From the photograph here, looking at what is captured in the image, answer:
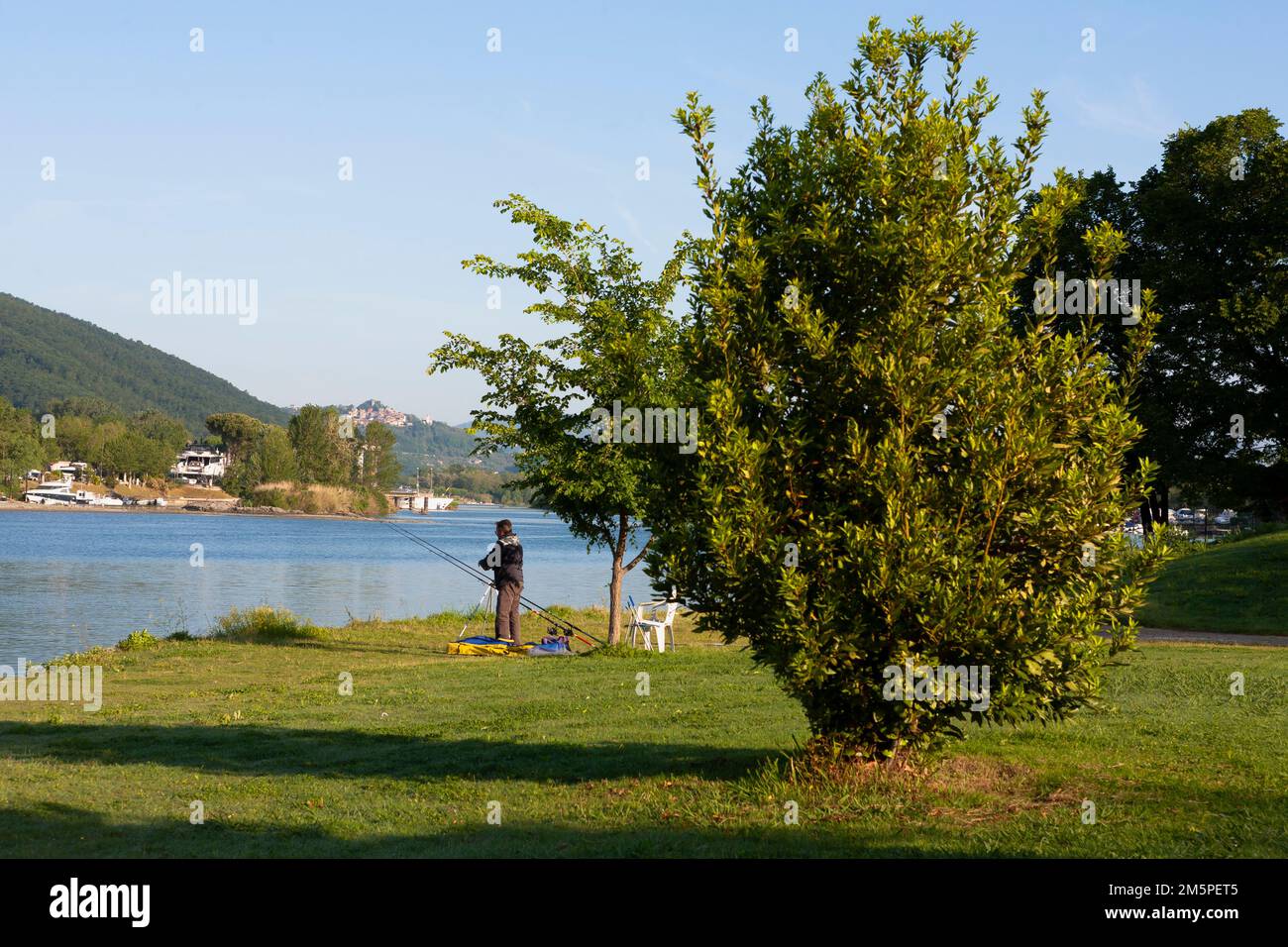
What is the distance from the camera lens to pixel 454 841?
7.90 metres

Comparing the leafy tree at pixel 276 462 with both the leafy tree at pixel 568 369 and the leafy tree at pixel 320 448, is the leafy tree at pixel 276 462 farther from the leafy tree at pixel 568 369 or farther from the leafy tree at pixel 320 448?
the leafy tree at pixel 568 369

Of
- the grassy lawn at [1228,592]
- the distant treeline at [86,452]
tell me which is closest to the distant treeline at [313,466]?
the distant treeline at [86,452]

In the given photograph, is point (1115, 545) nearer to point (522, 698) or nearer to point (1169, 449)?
point (522, 698)

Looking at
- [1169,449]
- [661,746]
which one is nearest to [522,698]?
[661,746]

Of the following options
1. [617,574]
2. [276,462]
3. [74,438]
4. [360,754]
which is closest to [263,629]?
[617,574]

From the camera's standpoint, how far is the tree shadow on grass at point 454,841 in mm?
7391

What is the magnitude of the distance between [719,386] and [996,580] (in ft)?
7.99

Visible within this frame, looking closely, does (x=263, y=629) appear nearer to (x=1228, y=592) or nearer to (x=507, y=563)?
(x=507, y=563)

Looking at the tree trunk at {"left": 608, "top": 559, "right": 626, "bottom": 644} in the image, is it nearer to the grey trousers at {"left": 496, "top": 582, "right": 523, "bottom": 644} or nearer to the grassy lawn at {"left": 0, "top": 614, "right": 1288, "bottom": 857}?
the grey trousers at {"left": 496, "top": 582, "right": 523, "bottom": 644}

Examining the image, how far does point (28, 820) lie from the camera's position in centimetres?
865

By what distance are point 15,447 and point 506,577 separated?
167495 mm

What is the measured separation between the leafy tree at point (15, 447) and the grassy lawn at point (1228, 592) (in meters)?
165

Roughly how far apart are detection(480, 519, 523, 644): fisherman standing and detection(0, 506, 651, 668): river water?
932 millimetres

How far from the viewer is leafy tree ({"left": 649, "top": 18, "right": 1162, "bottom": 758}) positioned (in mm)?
8219
